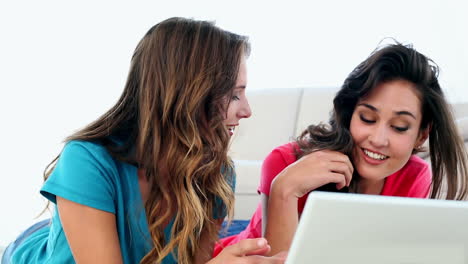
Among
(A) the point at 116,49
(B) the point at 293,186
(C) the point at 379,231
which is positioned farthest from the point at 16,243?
(A) the point at 116,49

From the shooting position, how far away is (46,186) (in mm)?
1403

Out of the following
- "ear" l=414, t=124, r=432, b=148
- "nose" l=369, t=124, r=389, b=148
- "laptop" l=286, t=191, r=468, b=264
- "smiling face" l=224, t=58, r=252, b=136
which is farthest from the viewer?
"ear" l=414, t=124, r=432, b=148

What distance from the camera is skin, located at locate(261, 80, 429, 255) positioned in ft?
5.37

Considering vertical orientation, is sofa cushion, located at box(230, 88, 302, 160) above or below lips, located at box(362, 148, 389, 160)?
below

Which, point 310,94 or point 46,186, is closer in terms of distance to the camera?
point 46,186

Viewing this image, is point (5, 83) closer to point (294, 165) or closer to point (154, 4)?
point (154, 4)

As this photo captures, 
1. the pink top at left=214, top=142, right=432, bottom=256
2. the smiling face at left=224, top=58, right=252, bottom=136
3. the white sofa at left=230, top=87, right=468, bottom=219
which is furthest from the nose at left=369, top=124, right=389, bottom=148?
the white sofa at left=230, top=87, right=468, bottom=219

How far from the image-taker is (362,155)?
1.72 meters

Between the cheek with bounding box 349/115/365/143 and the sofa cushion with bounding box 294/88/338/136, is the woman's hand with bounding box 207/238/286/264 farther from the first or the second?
the sofa cushion with bounding box 294/88/338/136

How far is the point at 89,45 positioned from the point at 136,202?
8.50ft

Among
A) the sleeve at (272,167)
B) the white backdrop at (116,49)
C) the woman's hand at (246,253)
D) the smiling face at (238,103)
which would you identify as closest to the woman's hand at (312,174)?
the sleeve at (272,167)

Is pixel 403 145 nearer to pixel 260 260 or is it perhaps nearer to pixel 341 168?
pixel 341 168

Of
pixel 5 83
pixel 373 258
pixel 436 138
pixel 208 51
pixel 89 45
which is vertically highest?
pixel 208 51

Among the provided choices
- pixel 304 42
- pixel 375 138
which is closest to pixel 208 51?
pixel 375 138
